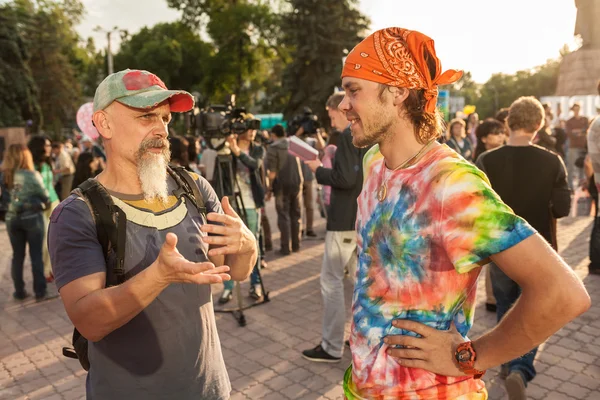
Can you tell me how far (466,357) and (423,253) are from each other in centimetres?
35

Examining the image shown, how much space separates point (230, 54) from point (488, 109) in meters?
59.4

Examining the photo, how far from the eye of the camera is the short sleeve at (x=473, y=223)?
1400 millimetres

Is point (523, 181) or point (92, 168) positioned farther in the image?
point (92, 168)

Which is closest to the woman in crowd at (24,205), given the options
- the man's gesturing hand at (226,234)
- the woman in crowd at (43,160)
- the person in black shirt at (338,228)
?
the woman in crowd at (43,160)

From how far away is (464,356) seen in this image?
1522 millimetres

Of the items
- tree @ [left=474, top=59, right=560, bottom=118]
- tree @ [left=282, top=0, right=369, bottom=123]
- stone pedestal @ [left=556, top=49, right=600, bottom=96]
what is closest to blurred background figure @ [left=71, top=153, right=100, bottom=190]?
stone pedestal @ [left=556, top=49, right=600, bottom=96]

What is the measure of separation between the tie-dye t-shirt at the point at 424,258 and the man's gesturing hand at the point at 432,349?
57 millimetres

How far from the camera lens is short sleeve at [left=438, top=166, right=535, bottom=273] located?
1.40 metres

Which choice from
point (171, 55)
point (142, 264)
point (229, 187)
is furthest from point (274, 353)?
point (171, 55)

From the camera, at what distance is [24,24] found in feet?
113

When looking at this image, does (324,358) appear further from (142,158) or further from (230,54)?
(230,54)

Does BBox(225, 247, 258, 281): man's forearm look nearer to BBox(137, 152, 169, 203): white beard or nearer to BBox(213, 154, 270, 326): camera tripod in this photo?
BBox(137, 152, 169, 203): white beard

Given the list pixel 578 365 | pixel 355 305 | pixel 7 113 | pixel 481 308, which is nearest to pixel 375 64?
pixel 355 305

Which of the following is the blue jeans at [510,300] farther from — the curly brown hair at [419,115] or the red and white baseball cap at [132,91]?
the red and white baseball cap at [132,91]
